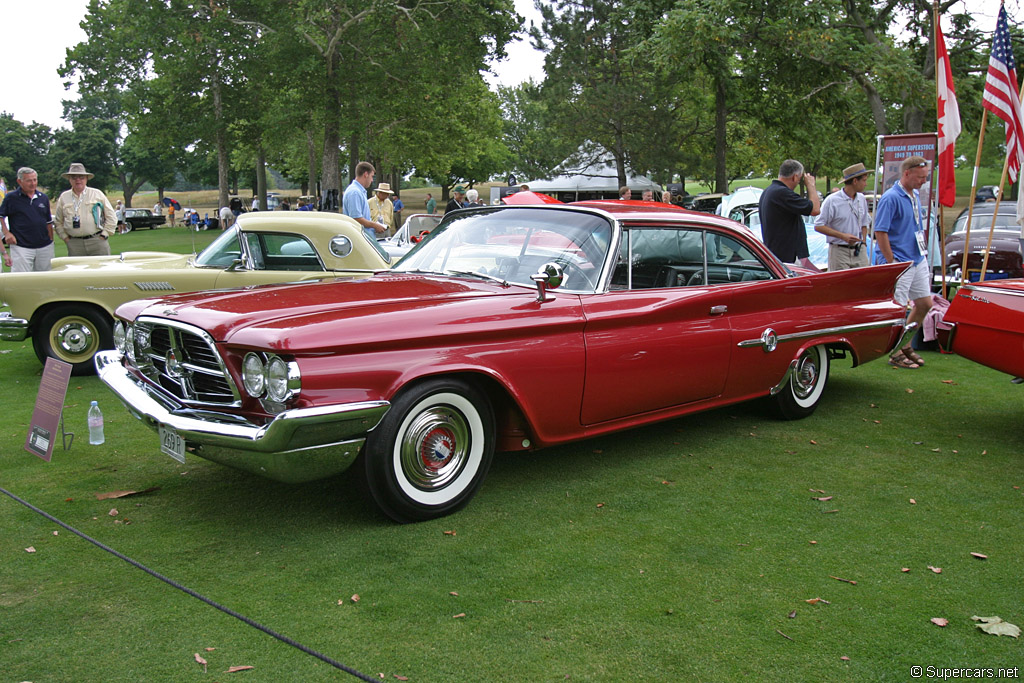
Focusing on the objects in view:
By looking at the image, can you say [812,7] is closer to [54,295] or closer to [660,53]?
[660,53]

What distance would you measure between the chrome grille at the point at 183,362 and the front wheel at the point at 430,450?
68 cm

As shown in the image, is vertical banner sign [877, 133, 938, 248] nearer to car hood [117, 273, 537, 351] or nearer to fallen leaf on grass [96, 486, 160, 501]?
car hood [117, 273, 537, 351]

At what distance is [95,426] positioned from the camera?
5.20 meters

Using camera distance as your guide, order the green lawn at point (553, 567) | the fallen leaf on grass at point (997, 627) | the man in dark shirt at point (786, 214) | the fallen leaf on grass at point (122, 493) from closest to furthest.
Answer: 1. the green lawn at point (553, 567)
2. the fallen leaf on grass at point (997, 627)
3. the fallen leaf on grass at point (122, 493)
4. the man in dark shirt at point (786, 214)

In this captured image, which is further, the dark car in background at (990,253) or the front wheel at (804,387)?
the dark car in background at (990,253)

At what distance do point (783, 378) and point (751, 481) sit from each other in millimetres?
1145

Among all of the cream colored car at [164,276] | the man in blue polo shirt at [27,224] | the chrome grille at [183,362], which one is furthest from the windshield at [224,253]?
the chrome grille at [183,362]

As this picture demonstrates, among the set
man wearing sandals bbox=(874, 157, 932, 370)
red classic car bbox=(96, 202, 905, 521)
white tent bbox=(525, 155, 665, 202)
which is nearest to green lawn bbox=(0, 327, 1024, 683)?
red classic car bbox=(96, 202, 905, 521)

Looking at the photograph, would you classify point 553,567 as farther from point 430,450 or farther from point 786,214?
point 786,214

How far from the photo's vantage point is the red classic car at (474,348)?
3488 millimetres

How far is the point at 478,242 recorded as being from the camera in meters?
4.88

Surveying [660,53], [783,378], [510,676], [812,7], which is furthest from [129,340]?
[812,7]

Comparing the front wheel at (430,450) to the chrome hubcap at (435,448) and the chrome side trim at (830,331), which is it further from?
the chrome side trim at (830,331)

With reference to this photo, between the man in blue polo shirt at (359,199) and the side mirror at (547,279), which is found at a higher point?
→ the man in blue polo shirt at (359,199)
